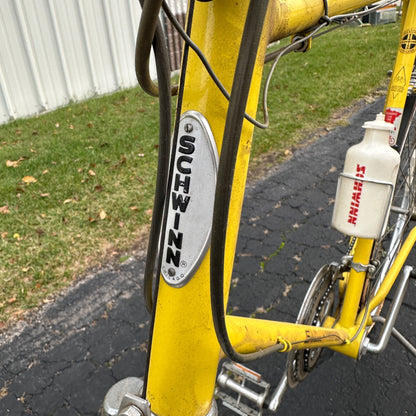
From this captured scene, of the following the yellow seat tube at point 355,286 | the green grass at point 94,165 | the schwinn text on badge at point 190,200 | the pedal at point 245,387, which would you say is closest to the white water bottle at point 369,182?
the yellow seat tube at point 355,286

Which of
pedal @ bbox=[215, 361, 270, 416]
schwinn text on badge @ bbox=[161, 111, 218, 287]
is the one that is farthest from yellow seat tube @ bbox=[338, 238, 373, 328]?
schwinn text on badge @ bbox=[161, 111, 218, 287]

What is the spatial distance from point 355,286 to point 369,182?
1.77 ft

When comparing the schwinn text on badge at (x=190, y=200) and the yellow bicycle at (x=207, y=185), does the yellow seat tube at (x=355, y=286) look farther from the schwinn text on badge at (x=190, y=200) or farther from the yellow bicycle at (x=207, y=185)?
the schwinn text on badge at (x=190, y=200)

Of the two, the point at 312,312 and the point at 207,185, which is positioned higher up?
the point at 207,185

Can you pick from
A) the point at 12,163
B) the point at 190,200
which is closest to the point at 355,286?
the point at 190,200

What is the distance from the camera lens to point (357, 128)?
514 cm

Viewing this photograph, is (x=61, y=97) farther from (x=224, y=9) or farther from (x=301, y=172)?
(x=224, y=9)

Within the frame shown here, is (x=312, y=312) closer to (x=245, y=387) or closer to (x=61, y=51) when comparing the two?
(x=245, y=387)

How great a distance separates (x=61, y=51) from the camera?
21.3ft

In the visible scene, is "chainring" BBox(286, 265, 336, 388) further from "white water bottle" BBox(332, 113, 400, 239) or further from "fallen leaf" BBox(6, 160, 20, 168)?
"fallen leaf" BBox(6, 160, 20, 168)

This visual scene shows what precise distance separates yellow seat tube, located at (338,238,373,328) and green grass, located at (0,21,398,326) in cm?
188

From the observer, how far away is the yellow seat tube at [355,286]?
168 cm

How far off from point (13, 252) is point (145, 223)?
1081mm

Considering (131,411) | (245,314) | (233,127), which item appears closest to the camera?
(233,127)
